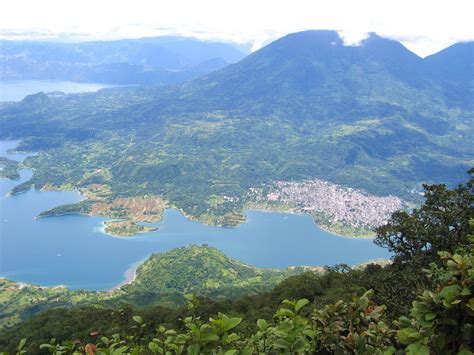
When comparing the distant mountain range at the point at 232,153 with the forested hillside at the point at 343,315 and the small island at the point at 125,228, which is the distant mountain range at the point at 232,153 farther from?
the forested hillside at the point at 343,315

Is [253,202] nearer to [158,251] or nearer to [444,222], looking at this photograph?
[158,251]

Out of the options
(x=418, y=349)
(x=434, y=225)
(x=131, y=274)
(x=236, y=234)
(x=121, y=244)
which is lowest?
(x=121, y=244)

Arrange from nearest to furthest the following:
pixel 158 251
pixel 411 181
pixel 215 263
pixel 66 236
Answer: pixel 215 263 < pixel 158 251 < pixel 66 236 < pixel 411 181

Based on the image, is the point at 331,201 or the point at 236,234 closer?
the point at 236,234

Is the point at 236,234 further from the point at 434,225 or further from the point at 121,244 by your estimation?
the point at 434,225

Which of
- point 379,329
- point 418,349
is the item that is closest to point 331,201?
point 379,329

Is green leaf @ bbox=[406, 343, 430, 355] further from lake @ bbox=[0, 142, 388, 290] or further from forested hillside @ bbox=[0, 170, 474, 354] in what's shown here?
Answer: lake @ bbox=[0, 142, 388, 290]

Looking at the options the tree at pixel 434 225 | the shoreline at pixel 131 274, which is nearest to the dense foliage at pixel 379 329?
the tree at pixel 434 225

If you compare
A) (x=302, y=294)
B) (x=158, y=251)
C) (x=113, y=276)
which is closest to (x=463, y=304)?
(x=302, y=294)

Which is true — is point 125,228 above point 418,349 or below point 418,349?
below
